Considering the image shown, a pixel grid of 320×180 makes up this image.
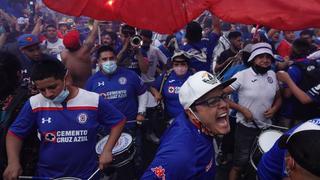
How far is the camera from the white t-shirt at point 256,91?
4.77 metres

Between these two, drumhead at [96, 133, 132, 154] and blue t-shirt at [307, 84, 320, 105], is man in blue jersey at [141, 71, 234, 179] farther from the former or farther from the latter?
blue t-shirt at [307, 84, 320, 105]

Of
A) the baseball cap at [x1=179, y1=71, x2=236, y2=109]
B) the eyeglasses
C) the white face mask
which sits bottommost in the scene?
the white face mask

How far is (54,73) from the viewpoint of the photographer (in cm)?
320

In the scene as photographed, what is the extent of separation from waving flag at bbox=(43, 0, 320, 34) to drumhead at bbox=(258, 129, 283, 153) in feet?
4.49

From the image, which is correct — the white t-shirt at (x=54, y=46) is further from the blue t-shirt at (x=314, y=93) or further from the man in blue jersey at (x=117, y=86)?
the blue t-shirt at (x=314, y=93)

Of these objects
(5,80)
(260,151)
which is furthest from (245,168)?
(5,80)

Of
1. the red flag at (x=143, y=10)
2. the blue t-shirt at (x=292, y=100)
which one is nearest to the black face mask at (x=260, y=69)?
the blue t-shirt at (x=292, y=100)

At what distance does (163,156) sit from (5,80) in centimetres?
187

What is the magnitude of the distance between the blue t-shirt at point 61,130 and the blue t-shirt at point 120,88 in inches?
71.2

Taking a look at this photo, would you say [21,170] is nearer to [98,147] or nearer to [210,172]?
[98,147]

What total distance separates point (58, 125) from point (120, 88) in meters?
2.05

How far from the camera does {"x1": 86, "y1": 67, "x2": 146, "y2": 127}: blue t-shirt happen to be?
5203mm

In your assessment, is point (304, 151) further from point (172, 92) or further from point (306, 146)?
point (172, 92)

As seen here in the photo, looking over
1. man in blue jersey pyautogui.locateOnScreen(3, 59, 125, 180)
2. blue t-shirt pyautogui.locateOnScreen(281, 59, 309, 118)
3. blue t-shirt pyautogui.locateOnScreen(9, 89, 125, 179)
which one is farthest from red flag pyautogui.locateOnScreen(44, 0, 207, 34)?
blue t-shirt pyautogui.locateOnScreen(281, 59, 309, 118)
